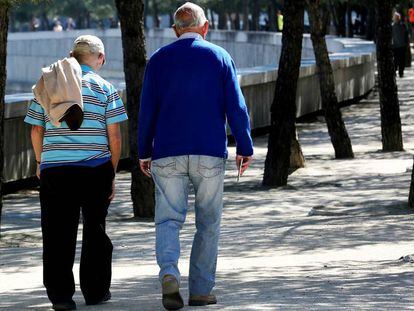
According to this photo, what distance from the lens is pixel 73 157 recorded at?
8.20m

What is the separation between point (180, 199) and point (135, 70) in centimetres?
714

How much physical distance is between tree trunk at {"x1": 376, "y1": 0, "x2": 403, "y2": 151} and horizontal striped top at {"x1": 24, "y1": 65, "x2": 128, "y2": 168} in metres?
14.2

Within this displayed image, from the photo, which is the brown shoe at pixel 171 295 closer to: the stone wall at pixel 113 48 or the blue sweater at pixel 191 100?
the blue sweater at pixel 191 100

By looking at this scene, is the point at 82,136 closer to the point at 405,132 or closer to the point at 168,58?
the point at 168,58

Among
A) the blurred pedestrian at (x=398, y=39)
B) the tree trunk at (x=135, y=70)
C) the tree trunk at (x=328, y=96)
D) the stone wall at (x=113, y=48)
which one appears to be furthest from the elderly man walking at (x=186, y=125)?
the stone wall at (x=113, y=48)

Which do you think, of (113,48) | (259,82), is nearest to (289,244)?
(259,82)

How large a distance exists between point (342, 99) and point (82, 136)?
24.5m

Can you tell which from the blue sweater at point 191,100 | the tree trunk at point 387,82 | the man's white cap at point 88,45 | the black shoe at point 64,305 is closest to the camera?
the blue sweater at point 191,100

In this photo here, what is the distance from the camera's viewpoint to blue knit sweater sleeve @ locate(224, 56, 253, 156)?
312 inches

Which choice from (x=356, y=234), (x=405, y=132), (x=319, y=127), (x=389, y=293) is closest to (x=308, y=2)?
(x=405, y=132)

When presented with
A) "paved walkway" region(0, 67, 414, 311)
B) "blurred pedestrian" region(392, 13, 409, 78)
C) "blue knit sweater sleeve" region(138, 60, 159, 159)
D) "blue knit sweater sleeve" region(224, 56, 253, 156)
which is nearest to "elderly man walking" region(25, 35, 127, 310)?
"paved walkway" region(0, 67, 414, 311)

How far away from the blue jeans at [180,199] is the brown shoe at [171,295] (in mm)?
65

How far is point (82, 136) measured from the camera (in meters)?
8.21

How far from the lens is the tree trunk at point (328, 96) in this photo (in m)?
21.7
